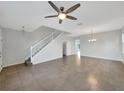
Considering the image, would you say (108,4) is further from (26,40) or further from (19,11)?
(26,40)

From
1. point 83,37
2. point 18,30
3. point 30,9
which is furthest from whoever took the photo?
point 83,37

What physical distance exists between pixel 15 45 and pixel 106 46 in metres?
7.98

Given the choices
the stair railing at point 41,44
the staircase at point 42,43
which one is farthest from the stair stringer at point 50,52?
the stair railing at point 41,44

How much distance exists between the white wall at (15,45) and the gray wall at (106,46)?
6.24m

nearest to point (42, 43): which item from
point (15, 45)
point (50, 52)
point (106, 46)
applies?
point (50, 52)

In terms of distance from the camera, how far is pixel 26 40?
650 centimetres

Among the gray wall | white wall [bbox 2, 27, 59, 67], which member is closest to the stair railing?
white wall [bbox 2, 27, 59, 67]

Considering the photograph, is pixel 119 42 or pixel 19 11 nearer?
pixel 19 11

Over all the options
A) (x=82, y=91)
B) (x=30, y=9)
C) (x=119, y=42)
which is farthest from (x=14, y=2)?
(x=119, y=42)

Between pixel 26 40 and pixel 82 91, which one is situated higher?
pixel 26 40

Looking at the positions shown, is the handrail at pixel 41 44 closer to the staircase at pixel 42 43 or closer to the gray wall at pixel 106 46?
the staircase at pixel 42 43

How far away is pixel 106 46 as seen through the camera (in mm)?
7492

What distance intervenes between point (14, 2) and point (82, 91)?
11.8ft

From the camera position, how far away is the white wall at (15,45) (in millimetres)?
5285
